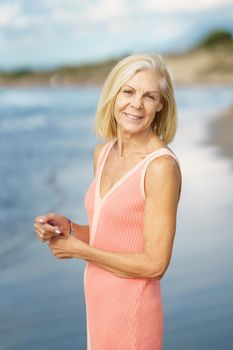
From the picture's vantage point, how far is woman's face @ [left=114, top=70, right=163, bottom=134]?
2.26m

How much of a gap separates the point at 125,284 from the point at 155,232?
7.5 inches

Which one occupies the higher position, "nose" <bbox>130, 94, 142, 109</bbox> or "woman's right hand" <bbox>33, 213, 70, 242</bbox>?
"nose" <bbox>130, 94, 142, 109</bbox>

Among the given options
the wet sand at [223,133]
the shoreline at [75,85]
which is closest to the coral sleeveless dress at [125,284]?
the wet sand at [223,133]

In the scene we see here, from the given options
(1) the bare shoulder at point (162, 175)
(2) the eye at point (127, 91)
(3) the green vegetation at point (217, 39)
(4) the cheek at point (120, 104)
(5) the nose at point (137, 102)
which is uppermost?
(3) the green vegetation at point (217, 39)

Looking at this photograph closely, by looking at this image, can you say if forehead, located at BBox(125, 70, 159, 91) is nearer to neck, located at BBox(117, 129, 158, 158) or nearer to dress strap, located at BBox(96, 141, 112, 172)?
neck, located at BBox(117, 129, 158, 158)

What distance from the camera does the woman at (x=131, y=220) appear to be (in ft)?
7.18

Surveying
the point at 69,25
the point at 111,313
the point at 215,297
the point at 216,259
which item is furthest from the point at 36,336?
the point at 69,25

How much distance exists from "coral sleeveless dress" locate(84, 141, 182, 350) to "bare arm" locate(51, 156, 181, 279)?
1.6 inches

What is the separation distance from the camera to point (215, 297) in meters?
4.63

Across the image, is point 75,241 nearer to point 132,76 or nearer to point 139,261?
point 139,261

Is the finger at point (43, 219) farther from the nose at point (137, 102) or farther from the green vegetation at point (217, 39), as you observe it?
the green vegetation at point (217, 39)

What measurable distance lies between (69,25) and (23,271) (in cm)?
8165

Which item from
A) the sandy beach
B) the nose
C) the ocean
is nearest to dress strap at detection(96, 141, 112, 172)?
the nose

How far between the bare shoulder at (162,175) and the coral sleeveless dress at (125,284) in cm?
2
